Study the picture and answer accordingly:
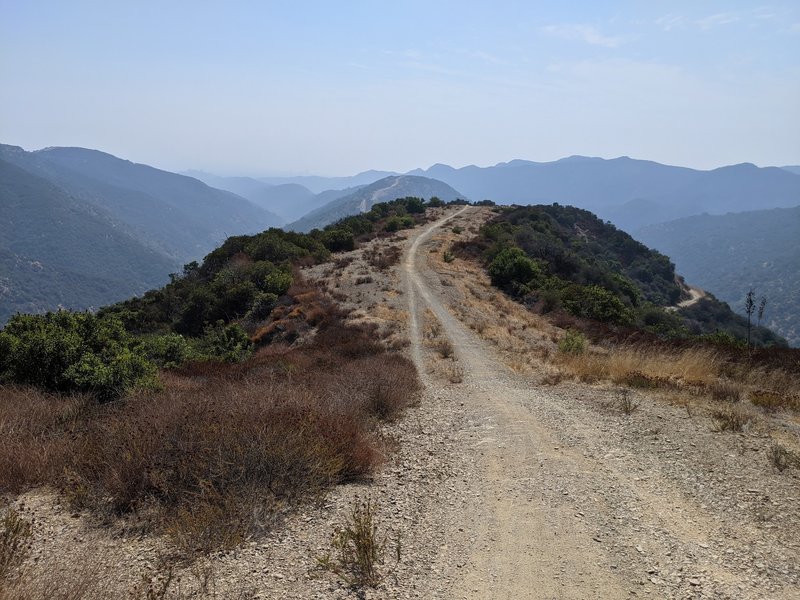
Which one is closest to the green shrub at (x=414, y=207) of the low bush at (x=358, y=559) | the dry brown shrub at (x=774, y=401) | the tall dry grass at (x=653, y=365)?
the tall dry grass at (x=653, y=365)

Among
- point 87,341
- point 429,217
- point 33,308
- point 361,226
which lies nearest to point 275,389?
point 87,341

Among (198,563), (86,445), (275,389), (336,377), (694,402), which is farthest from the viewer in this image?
(336,377)

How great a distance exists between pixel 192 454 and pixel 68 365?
629 centimetres

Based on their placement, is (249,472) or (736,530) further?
(249,472)

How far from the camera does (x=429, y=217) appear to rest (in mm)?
68250

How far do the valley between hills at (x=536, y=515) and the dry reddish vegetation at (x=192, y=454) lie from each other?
0.23 meters

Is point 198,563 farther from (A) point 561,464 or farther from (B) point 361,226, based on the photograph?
(B) point 361,226

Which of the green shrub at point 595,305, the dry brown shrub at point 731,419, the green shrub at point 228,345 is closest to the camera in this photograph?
the dry brown shrub at point 731,419

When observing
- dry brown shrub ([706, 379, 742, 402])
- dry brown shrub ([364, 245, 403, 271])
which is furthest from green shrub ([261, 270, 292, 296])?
dry brown shrub ([706, 379, 742, 402])

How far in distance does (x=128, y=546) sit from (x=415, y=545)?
2946 mm

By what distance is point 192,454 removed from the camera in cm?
569

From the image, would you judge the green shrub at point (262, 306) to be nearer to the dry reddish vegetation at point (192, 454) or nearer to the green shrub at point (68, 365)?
the green shrub at point (68, 365)

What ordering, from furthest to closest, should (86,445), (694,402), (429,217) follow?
(429,217)
(694,402)
(86,445)

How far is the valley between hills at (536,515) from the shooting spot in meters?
4.24
